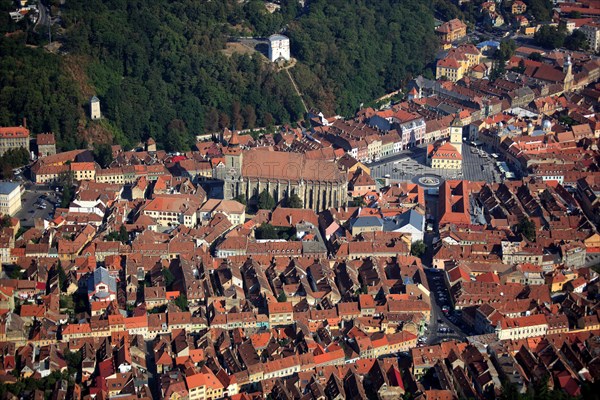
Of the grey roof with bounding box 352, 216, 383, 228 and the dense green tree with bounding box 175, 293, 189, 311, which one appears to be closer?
the dense green tree with bounding box 175, 293, 189, 311

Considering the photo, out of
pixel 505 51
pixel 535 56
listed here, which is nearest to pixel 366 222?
pixel 505 51

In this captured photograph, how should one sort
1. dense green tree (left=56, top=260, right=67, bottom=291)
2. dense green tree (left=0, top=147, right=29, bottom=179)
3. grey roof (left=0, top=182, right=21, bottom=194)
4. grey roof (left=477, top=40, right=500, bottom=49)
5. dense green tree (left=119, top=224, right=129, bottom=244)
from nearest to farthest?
dense green tree (left=56, top=260, right=67, bottom=291) → dense green tree (left=119, top=224, right=129, bottom=244) → grey roof (left=0, top=182, right=21, bottom=194) → dense green tree (left=0, top=147, right=29, bottom=179) → grey roof (left=477, top=40, right=500, bottom=49)

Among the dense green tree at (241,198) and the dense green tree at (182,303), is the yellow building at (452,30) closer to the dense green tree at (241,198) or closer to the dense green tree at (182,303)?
the dense green tree at (241,198)

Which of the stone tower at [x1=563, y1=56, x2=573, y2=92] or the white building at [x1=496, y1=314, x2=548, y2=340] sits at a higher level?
the white building at [x1=496, y1=314, x2=548, y2=340]

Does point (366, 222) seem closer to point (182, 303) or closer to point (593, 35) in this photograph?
point (182, 303)

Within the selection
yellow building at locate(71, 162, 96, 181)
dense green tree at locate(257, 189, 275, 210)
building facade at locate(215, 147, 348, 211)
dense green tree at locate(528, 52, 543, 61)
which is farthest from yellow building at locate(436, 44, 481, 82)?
yellow building at locate(71, 162, 96, 181)

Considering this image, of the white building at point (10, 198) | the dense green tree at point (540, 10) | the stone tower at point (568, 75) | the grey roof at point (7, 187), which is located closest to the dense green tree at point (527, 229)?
the stone tower at point (568, 75)

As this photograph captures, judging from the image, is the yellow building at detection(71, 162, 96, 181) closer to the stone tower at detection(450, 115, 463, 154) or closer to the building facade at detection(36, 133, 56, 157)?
the building facade at detection(36, 133, 56, 157)

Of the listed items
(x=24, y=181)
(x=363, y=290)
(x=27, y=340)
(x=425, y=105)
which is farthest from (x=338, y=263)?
(x=425, y=105)
